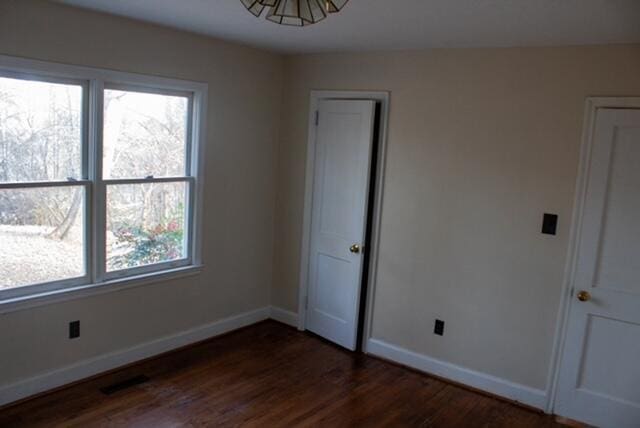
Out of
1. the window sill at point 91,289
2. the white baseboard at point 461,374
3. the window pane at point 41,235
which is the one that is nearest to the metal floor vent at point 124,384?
the window sill at point 91,289

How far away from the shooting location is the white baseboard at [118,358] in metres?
3.24

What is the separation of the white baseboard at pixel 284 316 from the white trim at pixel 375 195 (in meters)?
0.07

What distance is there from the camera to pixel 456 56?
147 inches

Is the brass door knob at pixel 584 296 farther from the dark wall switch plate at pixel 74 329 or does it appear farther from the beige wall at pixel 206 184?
the dark wall switch plate at pixel 74 329

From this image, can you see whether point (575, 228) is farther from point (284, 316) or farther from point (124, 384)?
point (124, 384)

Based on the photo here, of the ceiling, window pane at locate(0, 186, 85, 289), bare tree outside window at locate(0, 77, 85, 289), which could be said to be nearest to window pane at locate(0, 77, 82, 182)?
bare tree outside window at locate(0, 77, 85, 289)

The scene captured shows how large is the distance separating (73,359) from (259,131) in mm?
2238

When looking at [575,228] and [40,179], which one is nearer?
[40,179]

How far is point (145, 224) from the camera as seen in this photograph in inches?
153

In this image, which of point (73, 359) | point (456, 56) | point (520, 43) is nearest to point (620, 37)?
point (520, 43)

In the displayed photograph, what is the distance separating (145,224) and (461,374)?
252cm

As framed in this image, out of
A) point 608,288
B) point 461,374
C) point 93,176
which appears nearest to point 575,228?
point 608,288

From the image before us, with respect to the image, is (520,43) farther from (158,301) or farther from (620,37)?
(158,301)

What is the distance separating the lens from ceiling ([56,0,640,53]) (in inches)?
99.7
